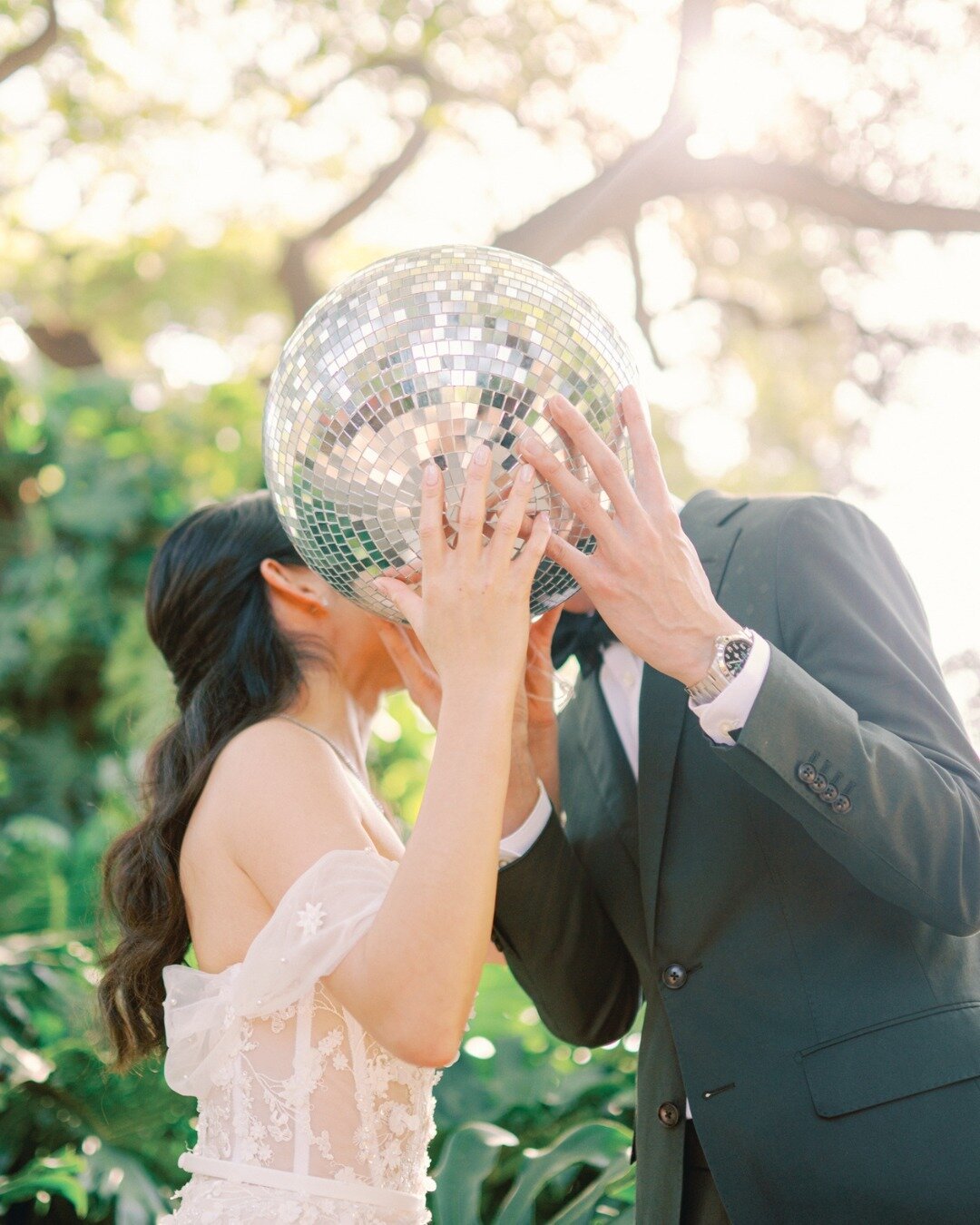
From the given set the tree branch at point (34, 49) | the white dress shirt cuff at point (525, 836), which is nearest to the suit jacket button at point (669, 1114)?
the white dress shirt cuff at point (525, 836)

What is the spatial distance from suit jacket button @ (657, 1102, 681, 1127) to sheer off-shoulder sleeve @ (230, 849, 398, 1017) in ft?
2.24

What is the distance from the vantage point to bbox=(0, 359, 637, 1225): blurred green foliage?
330 centimetres

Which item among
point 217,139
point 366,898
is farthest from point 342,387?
point 217,139

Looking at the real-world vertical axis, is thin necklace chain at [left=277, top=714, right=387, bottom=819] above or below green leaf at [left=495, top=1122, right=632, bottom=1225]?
above

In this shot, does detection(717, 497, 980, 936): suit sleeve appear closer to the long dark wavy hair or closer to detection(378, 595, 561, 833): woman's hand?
detection(378, 595, 561, 833): woman's hand

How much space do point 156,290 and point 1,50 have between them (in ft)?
10.7

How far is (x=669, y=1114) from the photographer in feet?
7.18

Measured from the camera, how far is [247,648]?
2.54 m

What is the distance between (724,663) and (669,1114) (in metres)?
0.91

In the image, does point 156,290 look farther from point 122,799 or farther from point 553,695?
point 553,695

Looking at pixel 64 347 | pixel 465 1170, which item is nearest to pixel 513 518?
pixel 465 1170

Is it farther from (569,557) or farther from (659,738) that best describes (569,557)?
(659,738)

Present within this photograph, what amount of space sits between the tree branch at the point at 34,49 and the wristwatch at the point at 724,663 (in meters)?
6.03

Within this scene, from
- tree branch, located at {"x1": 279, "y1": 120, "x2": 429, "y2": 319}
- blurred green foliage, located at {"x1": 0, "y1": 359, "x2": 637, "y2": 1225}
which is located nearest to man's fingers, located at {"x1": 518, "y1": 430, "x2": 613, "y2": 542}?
blurred green foliage, located at {"x1": 0, "y1": 359, "x2": 637, "y2": 1225}
